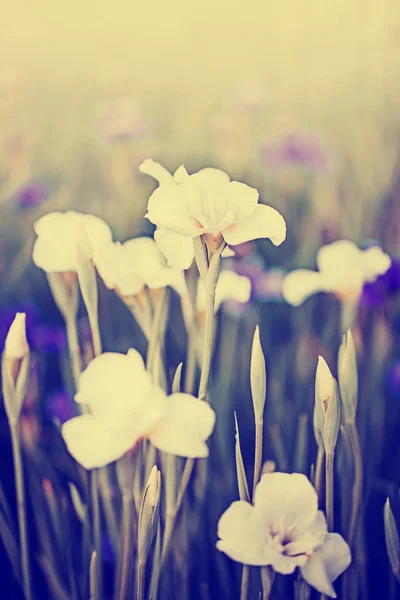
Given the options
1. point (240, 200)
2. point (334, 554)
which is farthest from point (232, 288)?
point (334, 554)

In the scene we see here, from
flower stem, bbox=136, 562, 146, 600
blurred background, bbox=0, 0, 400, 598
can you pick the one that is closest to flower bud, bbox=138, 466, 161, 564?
flower stem, bbox=136, 562, 146, 600

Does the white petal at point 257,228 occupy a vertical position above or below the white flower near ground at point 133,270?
above

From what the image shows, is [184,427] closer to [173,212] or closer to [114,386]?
[114,386]

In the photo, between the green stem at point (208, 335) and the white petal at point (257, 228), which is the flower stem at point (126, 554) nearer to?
the green stem at point (208, 335)

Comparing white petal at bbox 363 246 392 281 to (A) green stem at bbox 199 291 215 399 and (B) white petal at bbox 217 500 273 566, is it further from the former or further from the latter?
(B) white petal at bbox 217 500 273 566

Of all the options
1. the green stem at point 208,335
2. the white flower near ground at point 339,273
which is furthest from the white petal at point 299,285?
the green stem at point 208,335

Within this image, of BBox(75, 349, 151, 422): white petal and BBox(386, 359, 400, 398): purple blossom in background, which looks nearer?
BBox(75, 349, 151, 422): white petal

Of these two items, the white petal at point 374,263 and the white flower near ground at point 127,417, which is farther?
the white petal at point 374,263

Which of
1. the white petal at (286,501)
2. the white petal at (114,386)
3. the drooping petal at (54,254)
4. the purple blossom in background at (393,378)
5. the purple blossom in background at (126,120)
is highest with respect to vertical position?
the purple blossom in background at (126,120)
